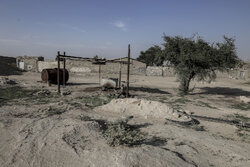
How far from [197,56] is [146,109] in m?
6.25

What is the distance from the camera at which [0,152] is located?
3227 mm

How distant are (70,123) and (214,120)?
467cm

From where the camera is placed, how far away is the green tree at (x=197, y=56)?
11023mm

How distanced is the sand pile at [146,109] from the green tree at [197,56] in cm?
583

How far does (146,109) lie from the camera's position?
6.41 m

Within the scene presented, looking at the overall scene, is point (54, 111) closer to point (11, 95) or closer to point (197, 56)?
point (11, 95)

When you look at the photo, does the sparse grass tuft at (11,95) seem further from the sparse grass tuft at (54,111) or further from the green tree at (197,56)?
the green tree at (197,56)

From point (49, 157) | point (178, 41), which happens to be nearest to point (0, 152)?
point (49, 157)

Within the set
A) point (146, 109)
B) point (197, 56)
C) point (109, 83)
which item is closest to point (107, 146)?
point (146, 109)

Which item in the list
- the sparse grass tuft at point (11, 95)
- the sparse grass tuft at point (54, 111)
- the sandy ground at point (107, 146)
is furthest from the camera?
the sparse grass tuft at point (11, 95)

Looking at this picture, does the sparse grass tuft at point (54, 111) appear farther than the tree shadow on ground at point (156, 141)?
Yes

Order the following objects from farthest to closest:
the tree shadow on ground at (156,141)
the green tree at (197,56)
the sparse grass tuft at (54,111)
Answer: the green tree at (197,56), the sparse grass tuft at (54,111), the tree shadow on ground at (156,141)

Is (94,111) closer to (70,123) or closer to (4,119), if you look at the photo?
(70,123)

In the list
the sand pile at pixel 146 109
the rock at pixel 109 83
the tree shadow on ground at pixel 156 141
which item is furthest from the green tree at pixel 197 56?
the tree shadow on ground at pixel 156 141
